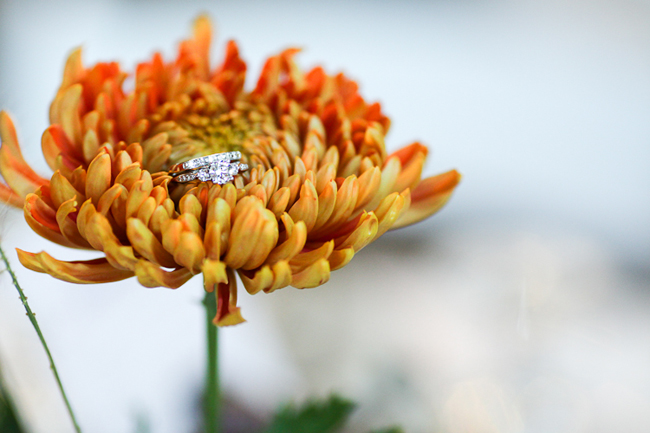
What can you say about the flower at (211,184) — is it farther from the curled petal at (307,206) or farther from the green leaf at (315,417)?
the green leaf at (315,417)

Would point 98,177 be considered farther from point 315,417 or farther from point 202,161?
point 315,417

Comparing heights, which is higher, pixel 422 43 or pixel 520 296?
pixel 422 43

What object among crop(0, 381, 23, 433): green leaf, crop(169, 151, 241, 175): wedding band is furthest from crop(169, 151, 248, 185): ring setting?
crop(0, 381, 23, 433): green leaf

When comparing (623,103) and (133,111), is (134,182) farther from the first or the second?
(623,103)

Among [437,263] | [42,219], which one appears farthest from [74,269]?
[437,263]

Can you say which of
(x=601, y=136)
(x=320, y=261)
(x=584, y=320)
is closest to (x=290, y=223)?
(x=320, y=261)

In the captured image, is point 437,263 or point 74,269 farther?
point 437,263

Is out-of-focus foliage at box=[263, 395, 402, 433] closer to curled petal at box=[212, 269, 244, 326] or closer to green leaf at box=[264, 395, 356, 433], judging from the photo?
green leaf at box=[264, 395, 356, 433]
